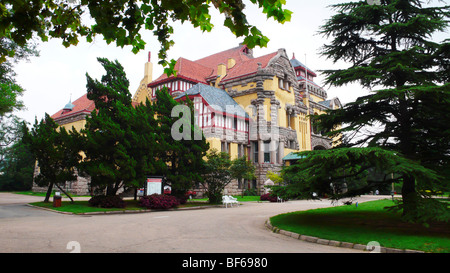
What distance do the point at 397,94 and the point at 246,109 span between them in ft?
93.2

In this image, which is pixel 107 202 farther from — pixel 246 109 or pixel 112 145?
pixel 246 109

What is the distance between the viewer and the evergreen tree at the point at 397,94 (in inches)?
372

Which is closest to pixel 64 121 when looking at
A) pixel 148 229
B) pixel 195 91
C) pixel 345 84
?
pixel 195 91

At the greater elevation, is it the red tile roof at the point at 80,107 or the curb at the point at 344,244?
the red tile roof at the point at 80,107

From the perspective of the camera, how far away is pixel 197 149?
2361 centimetres

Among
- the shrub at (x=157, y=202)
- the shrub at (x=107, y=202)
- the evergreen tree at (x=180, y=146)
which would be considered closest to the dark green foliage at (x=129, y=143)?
the evergreen tree at (x=180, y=146)

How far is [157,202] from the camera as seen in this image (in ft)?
63.2

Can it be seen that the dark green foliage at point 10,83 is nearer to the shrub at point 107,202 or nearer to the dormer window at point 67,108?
the shrub at point 107,202

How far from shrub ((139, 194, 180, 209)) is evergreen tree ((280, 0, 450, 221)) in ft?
37.8

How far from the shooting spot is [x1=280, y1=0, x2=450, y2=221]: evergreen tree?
9.45 metres

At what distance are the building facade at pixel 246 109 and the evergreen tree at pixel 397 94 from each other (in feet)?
67.3

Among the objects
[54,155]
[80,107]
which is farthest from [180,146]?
[80,107]
